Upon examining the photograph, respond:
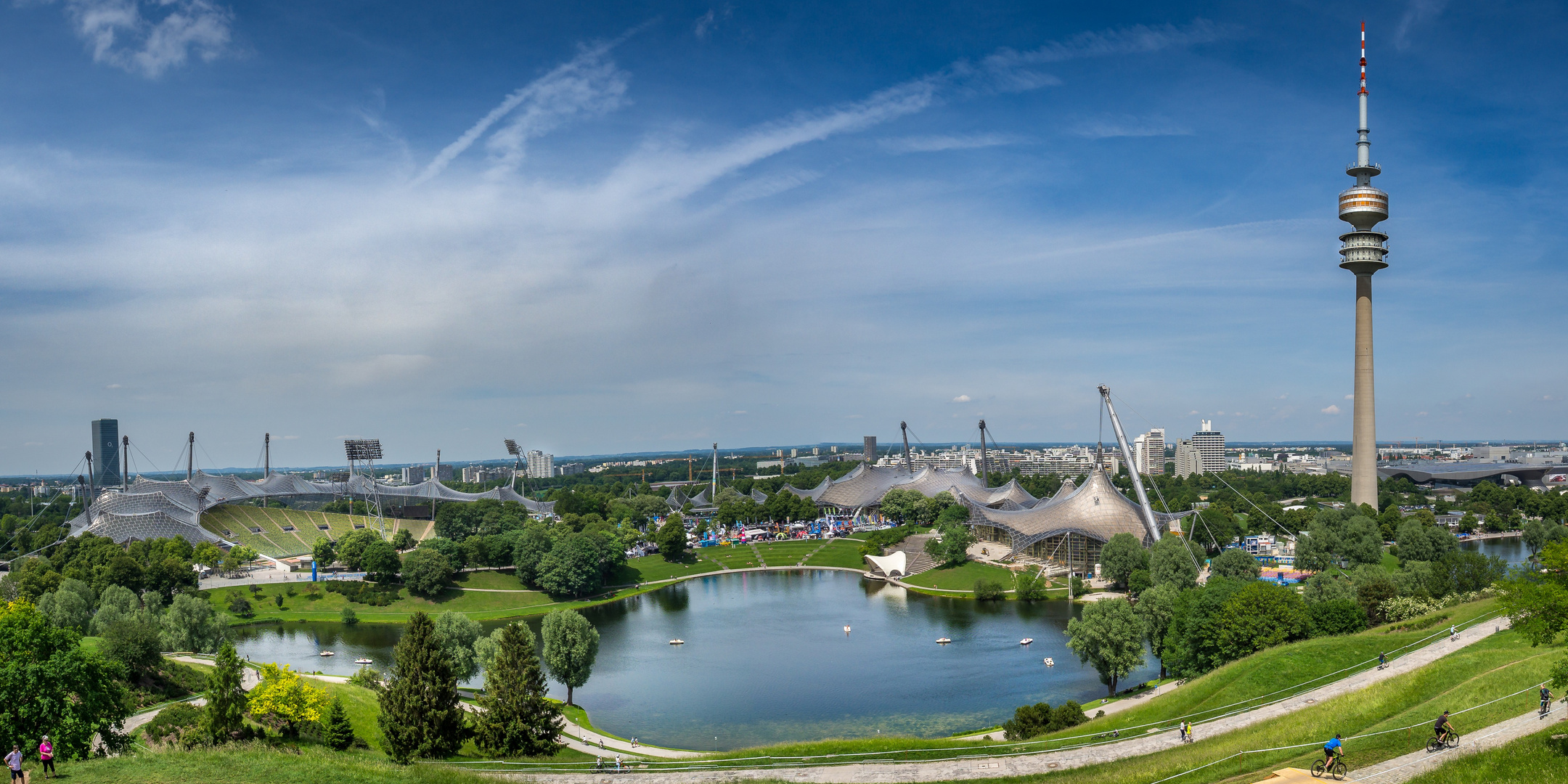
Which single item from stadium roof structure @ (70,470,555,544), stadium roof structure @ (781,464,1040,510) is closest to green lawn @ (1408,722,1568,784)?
stadium roof structure @ (781,464,1040,510)

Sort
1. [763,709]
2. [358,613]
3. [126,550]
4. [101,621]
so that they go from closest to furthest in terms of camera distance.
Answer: [763,709] < [101,621] < [358,613] < [126,550]

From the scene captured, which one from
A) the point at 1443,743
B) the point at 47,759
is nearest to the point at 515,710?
the point at 47,759

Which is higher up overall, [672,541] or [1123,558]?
[1123,558]

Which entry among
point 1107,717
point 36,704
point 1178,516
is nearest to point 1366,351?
point 1178,516

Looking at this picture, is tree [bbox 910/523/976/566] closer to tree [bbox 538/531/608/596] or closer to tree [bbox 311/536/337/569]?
tree [bbox 538/531/608/596]

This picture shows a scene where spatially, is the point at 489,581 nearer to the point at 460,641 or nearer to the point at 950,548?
the point at 460,641

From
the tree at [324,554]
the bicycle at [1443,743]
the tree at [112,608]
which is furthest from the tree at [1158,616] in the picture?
the tree at [324,554]

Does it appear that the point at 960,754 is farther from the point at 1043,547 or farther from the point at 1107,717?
the point at 1043,547
